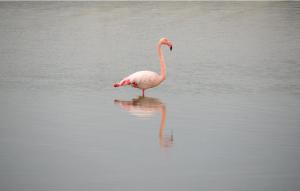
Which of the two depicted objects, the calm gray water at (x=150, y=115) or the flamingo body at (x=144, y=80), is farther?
the flamingo body at (x=144, y=80)

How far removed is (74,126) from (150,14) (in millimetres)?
25768

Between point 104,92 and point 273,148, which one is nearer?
point 273,148

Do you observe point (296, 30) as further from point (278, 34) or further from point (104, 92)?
point (104, 92)

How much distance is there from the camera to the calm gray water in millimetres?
7902

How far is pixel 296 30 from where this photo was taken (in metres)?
26.8

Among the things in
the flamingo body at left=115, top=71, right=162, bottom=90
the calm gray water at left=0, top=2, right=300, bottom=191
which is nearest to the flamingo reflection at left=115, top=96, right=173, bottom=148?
the calm gray water at left=0, top=2, right=300, bottom=191

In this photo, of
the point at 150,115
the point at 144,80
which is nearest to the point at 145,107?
the point at 150,115

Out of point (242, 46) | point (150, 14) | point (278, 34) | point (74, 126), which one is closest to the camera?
point (74, 126)

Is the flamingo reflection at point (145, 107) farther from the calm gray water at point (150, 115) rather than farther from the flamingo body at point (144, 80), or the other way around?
the flamingo body at point (144, 80)

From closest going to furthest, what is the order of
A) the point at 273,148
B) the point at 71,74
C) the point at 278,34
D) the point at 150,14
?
the point at 273,148 → the point at 71,74 → the point at 278,34 → the point at 150,14

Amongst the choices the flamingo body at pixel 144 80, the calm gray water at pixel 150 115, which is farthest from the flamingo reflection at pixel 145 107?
the flamingo body at pixel 144 80

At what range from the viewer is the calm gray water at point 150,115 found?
790 cm

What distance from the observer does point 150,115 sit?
447 inches

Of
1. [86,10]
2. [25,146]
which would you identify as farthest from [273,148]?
[86,10]
